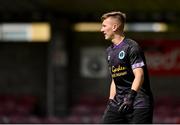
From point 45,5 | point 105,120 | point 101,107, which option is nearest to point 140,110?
point 105,120

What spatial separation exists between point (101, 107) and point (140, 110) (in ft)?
46.7

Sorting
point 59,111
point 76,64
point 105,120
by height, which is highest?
point 105,120

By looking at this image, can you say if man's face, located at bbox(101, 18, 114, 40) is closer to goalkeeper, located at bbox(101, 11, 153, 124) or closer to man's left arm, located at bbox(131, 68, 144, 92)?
goalkeeper, located at bbox(101, 11, 153, 124)

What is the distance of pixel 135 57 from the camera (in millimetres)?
6121

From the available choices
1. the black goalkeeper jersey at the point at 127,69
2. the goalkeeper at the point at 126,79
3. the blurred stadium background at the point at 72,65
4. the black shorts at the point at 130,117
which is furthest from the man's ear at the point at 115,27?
the blurred stadium background at the point at 72,65

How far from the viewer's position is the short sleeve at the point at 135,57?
6070 mm

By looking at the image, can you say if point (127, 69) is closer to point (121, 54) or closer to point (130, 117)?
point (121, 54)

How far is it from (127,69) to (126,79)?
0.31ft

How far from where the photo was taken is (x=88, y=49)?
824 inches

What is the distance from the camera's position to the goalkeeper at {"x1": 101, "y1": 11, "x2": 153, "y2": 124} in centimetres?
606

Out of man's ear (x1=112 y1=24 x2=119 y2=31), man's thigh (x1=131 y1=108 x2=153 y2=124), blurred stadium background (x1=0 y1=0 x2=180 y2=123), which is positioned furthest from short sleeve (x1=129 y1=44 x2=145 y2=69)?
blurred stadium background (x1=0 y1=0 x2=180 y2=123)

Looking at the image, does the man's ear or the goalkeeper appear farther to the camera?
the man's ear

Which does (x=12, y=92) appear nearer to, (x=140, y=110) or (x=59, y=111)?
(x=59, y=111)

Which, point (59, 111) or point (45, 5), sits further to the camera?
point (59, 111)
